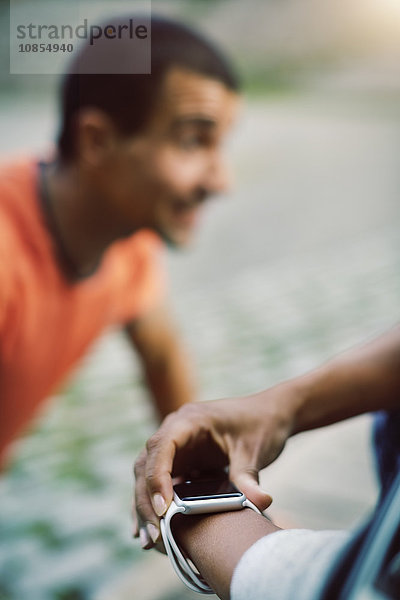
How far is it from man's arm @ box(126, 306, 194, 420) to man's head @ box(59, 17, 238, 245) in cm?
21

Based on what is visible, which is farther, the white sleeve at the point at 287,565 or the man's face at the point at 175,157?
the man's face at the point at 175,157

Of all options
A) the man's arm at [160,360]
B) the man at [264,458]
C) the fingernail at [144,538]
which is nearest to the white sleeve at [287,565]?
the man at [264,458]

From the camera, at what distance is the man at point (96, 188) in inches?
44.9

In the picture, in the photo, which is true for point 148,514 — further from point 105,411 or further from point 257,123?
point 257,123

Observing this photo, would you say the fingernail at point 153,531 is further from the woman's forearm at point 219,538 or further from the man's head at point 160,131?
the man's head at point 160,131

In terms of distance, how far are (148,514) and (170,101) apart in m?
0.79

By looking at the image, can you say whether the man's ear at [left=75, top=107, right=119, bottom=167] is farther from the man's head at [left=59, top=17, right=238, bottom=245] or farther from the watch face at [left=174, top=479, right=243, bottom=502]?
the watch face at [left=174, top=479, right=243, bottom=502]

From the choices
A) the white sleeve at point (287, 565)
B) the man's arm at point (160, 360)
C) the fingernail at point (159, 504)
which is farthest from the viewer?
the man's arm at point (160, 360)

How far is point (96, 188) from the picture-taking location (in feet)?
4.01

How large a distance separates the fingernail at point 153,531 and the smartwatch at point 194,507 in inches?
0.4

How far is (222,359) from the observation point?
2246mm

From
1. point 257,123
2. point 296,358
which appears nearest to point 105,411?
point 296,358

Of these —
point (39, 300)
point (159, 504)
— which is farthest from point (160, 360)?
point (159, 504)

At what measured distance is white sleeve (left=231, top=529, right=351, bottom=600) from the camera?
38 cm
